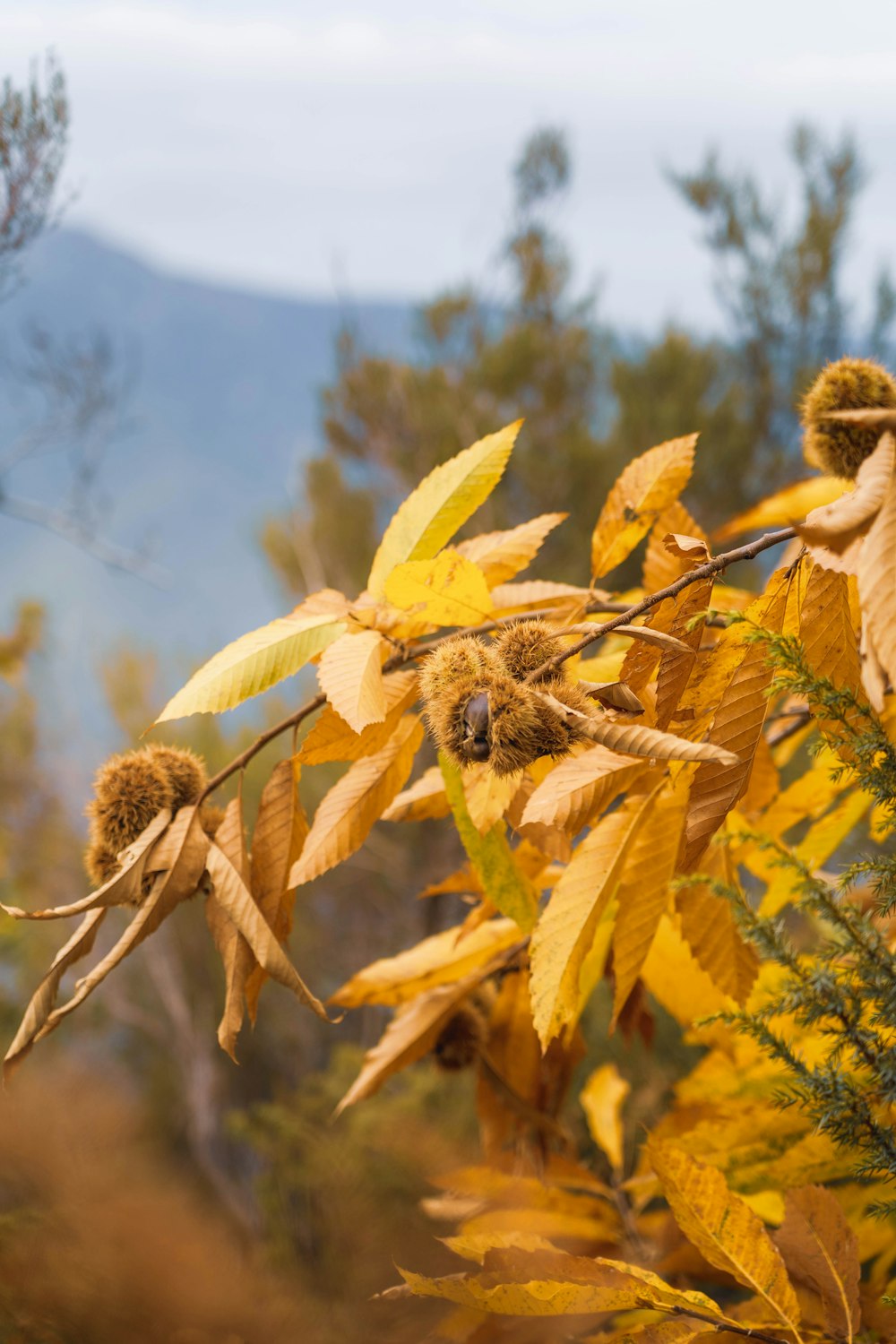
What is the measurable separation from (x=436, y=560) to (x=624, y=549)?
105 mm

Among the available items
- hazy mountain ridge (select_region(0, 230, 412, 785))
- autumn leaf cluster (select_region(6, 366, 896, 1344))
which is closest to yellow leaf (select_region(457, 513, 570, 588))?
autumn leaf cluster (select_region(6, 366, 896, 1344))

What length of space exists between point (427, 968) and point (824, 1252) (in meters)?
0.20

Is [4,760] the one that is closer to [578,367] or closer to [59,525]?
[59,525]

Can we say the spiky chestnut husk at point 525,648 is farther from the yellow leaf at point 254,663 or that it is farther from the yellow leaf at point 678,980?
the yellow leaf at point 678,980

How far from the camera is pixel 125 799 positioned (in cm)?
33

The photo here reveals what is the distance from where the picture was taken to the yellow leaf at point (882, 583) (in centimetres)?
19

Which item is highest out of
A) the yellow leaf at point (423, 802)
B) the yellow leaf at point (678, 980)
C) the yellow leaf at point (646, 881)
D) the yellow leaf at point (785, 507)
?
the yellow leaf at point (785, 507)

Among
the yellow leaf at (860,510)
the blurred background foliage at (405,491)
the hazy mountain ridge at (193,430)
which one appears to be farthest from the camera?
the hazy mountain ridge at (193,430)

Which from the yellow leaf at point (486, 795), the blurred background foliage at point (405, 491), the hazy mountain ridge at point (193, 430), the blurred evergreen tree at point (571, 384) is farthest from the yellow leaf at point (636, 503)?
the hazy mountain ridge at point (193, 430)

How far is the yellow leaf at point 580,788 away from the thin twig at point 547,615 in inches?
1.1

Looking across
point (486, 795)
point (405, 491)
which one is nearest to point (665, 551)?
point (486, 795)

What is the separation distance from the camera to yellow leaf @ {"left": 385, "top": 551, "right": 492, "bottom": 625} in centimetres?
30

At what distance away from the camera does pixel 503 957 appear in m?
0.47

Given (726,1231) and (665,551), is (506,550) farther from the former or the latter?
(726,1231)
